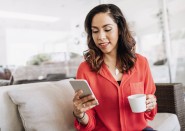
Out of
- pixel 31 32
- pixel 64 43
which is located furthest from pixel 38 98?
pixel 64 43

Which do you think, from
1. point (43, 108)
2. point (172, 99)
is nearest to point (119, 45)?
point (43, 108)

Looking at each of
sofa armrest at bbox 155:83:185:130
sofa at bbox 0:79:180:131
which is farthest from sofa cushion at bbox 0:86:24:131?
sofa armrest at bbox 155:83:185:130

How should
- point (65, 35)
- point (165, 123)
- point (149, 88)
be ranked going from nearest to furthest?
point (149, 88) < point (165, 123) < point (65, 35)

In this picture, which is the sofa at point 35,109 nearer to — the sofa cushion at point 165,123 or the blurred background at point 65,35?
the sofa cushion at point 165,123

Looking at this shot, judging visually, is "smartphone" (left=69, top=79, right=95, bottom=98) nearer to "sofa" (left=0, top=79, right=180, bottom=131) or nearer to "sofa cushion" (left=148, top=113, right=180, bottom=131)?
"sofa" (left=0, top=79, right=180, bottom=131)

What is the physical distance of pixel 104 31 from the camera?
117 centimetres

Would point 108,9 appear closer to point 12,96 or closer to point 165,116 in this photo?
point 12,96

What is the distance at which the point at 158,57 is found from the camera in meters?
3.82

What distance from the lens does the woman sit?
1157 mm

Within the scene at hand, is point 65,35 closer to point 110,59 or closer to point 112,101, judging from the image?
point 110,59

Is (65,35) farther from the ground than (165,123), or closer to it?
farther from the ground

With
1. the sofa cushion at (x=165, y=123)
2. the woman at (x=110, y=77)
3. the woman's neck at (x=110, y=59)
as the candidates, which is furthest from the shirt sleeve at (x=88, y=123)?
the sofa cushion at (x=165, y=123)

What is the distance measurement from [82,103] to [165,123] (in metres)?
0.92

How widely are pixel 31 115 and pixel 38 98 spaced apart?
11 centimetres
